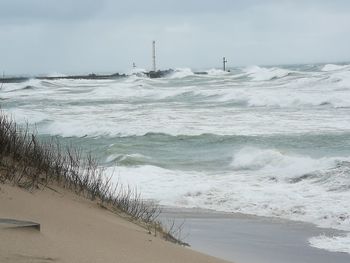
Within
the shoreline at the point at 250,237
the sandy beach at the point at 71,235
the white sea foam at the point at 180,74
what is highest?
the white sea foam at the point at 180,74

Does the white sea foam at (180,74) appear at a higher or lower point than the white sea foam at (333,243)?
higher

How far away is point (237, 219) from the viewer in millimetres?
8711

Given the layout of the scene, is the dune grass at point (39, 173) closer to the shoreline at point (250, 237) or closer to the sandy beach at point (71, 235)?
the sandy beach at point (71, 235)

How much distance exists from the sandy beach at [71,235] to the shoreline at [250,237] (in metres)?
1.84

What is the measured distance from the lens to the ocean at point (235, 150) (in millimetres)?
9766

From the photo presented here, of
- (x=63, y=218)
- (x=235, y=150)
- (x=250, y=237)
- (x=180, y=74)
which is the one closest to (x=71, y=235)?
(x=63, y=218)

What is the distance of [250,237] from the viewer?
7508 millimetres

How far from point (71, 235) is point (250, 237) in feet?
13.2

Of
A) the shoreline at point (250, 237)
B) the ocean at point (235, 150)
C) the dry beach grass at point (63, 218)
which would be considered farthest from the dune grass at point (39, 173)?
the ocean at point (235, 150)

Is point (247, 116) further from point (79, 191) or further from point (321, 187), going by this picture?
point (79, 191)

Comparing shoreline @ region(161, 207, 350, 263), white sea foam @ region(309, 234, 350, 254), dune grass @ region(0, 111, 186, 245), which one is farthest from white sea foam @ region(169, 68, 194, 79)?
dune grass @ region(0, 111, 186, 245)

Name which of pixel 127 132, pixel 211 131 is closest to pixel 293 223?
pixel 211 131

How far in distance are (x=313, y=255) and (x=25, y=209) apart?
146 inches

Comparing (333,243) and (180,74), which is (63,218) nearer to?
(333,243)
